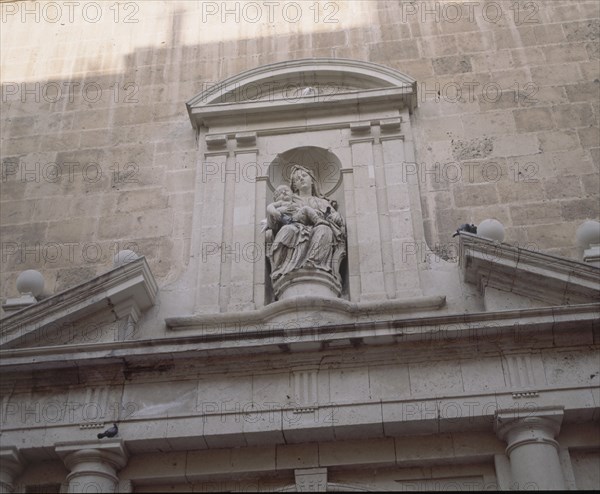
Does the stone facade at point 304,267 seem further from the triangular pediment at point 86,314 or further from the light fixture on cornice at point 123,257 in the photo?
the light fixture on cornice at point 123,257

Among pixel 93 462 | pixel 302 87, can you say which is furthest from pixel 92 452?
pixel 302 87

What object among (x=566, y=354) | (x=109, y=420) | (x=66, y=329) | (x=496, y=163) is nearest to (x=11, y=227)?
(x=66, y=329)

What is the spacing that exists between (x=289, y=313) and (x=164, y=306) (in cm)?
141

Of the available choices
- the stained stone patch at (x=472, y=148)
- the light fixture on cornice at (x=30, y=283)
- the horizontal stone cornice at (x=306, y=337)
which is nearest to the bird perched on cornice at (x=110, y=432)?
the horizontal stone cornice at (x=306, y=337)

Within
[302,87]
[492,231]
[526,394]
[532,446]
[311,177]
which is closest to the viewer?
[532,446]

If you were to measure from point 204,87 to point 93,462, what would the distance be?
5550mm

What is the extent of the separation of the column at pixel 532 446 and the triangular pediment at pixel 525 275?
1224 mm

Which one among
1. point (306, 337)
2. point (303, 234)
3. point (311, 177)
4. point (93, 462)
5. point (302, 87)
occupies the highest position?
point (302, 87)

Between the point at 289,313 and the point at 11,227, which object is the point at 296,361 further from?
the point at 11,227

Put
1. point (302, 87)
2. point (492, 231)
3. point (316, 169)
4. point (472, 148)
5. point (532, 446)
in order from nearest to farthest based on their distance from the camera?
point (532, 446) → point (492, 231) → point (472, 148) → point (316, 169) → point (302, 87)

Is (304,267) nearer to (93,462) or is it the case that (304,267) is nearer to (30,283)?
(93,462)

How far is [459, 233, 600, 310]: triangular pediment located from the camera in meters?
8.54

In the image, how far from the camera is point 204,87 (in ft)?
39.3

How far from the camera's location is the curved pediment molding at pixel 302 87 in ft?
36.0
